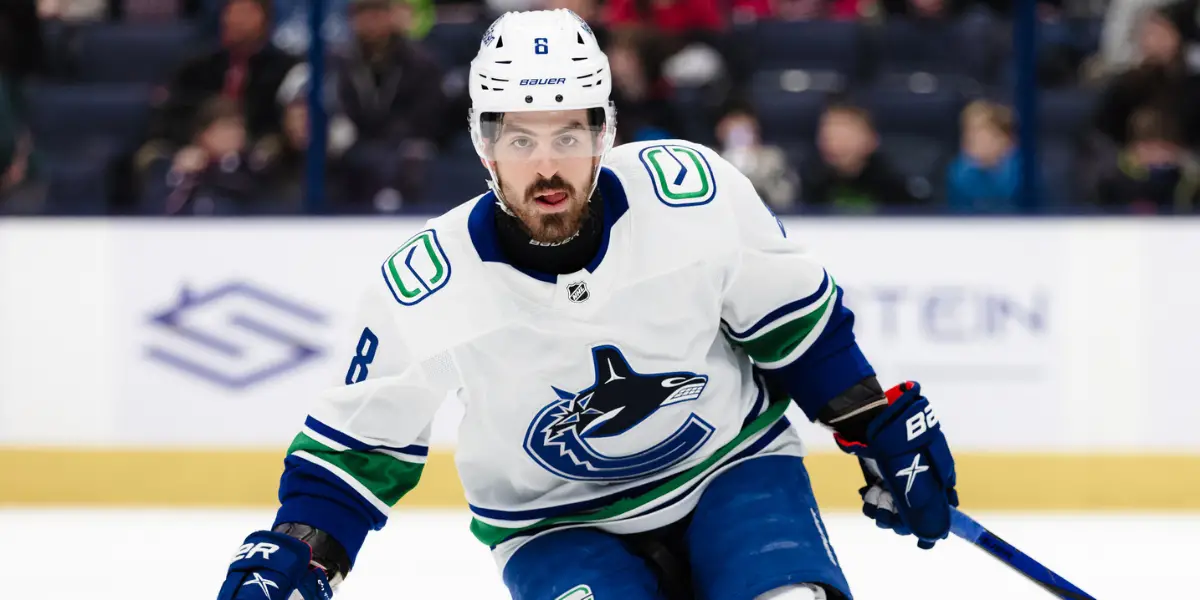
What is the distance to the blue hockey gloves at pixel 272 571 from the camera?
207cm

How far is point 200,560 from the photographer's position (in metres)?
3.86

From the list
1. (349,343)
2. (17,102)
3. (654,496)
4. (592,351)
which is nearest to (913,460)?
(654,496)

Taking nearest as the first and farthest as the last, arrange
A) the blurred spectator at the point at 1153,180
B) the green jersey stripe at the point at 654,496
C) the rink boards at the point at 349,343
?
the green jersey stripe at the point at 654,496
the rink boards at the point at 349,343
the blurred spectator at the point at 1153,180

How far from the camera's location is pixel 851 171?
4.97 m

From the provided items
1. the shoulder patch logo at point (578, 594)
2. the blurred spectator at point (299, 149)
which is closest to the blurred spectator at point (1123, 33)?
the blurred spectator at point (299, 149)

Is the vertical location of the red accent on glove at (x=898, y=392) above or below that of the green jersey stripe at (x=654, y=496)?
above

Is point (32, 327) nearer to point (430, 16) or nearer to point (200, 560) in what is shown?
point (200, 560)

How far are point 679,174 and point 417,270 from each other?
1.40ft

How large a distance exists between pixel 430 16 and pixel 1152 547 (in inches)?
129

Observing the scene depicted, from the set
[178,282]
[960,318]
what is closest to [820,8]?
[960,318]

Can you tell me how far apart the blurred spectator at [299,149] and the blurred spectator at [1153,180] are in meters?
2.44

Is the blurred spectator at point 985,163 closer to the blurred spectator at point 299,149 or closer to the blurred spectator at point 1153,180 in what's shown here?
the blurred spectator at point 1153,180

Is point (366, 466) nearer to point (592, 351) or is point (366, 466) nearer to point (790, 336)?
point (592, 351)

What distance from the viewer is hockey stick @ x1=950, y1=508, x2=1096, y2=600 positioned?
8.04 feet
